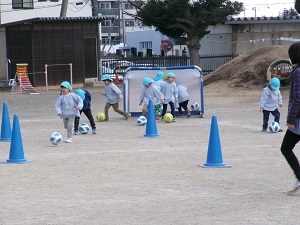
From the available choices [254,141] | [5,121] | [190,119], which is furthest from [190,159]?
[190,119]

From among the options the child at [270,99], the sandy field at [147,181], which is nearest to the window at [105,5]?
the sandy field at [147,181]

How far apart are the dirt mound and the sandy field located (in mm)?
13708

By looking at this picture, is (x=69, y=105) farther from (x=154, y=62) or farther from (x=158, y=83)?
(x=154, y=62)

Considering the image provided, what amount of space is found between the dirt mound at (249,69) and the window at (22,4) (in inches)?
646

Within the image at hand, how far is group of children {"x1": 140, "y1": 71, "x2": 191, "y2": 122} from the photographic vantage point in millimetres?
20388

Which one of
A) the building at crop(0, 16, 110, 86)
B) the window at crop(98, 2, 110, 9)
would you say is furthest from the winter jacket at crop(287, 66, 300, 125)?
the window at crop(98, 2, 110, 9)

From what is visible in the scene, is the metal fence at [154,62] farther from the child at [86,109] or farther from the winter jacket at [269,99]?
the winter jacket at [269,99]

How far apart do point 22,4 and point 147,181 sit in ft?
125

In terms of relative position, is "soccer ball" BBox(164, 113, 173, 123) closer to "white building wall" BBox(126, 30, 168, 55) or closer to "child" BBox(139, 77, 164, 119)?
"child" BBox(139, 77, 164, 119)

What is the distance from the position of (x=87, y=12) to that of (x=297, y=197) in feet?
142

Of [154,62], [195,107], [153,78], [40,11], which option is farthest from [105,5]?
[195,107]

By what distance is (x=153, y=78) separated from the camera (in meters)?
22.1

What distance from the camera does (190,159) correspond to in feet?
40.6

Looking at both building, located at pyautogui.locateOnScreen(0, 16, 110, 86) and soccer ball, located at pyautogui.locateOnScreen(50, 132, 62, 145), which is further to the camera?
building, located at pyautogui.locateOnScreen(0, 16, 110, 86)
